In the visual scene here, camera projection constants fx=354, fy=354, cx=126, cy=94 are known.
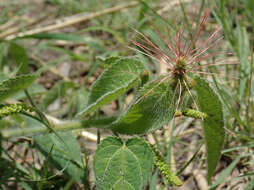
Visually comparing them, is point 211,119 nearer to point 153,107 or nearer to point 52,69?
point 153,107

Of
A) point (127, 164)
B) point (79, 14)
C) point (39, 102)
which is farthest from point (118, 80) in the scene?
point (79, 14)

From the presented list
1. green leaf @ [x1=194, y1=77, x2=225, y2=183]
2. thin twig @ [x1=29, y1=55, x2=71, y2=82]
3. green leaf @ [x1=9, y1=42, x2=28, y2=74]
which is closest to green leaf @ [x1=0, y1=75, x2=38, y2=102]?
green leaf @ [x1=194, y1=77, x2=225, y2=183]

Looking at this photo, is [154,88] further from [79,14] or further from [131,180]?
[79,14]

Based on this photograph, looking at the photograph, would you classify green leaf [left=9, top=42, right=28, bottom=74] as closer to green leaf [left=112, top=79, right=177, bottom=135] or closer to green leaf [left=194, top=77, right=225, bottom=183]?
green leaf [left=112, top=79, right=177, bottom=135]

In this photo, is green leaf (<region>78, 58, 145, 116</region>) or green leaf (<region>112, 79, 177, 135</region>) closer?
green leaf (<region>112, 79, 177, 135</region>)

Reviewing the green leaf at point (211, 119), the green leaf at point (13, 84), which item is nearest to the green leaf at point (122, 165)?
the green leaf at point (211, 119)

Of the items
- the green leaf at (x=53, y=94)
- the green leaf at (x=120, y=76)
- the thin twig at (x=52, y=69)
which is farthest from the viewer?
the thin twig at (x=52, y=69)

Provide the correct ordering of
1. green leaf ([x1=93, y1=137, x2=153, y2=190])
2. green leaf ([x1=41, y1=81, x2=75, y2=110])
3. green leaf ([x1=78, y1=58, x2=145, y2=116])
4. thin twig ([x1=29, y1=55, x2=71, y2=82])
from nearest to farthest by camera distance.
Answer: green leaf ([x1=93, y1=137, x2=153, y2=190])
green leaf ([x1=78, y1=58, x2=145, y2=116])
green leaf ([x1=41, y1=81, x2=75, y2=110])
thin twig ([x1=29, y1=55, x2=71, y2=82])

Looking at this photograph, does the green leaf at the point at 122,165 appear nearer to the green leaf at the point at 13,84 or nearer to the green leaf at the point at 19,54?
the green leaf at the point at 13,84
